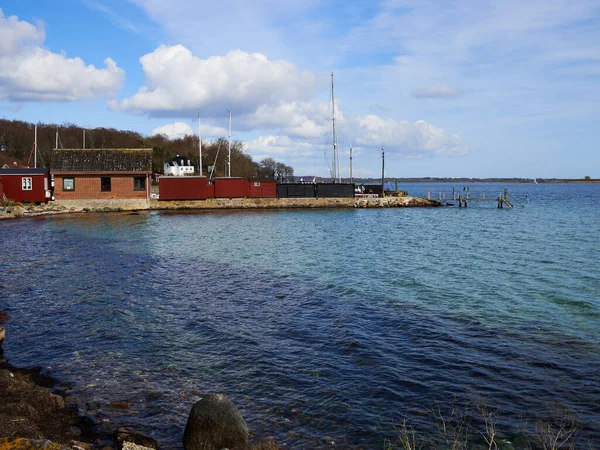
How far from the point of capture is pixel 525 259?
27000mm

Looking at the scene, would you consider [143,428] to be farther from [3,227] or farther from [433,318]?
[3,227]

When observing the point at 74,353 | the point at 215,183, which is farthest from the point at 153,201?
the point at 74,353

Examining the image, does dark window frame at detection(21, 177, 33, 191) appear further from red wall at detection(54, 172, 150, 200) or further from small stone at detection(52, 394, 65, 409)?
small stone at detection(52, 394, 65, 409)

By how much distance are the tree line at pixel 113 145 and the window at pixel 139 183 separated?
38.2 meters

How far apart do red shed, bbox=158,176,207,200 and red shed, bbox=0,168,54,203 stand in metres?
12.9

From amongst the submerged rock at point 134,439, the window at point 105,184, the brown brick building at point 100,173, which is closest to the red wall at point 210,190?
the brown brick building at point 100,173

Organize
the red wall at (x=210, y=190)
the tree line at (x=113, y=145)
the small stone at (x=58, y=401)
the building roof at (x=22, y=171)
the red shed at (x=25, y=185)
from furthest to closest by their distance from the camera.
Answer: the tree line at (x=113, y=145) < the red wall at (x=210, y=190) < the building roof at (x=22, y=171) < the red shed at (x=25, y=185) < the small stone at (x=58, y=401)

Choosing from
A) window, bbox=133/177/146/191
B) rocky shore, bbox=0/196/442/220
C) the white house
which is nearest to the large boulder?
rocky shore, bbox=0/196/442/220

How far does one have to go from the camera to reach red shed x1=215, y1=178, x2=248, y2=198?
209ft

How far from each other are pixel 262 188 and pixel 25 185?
27.8 m

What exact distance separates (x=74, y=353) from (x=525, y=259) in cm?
2349

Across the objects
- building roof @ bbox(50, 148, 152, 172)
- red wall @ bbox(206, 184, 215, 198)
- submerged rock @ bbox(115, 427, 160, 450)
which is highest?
building roof @ bbox(50, 148, 152, 172)

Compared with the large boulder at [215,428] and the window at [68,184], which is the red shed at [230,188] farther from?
the large boulder at [215,428]

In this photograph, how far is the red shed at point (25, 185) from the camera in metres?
52.0
